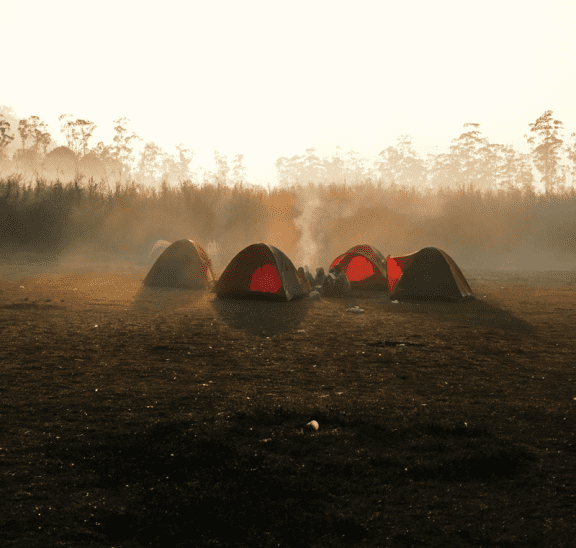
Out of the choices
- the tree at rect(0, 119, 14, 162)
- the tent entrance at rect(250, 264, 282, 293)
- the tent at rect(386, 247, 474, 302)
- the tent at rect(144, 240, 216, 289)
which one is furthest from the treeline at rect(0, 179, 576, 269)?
the tree at rect(0, 119, 14, 162)

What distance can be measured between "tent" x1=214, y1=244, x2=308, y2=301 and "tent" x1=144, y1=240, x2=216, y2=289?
8.08 feet

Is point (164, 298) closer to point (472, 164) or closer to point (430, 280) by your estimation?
point (430, 280)

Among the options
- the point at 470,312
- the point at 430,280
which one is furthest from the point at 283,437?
the point at 430,280

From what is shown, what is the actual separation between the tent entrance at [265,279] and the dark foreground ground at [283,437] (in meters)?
4.01

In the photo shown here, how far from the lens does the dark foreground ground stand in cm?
306

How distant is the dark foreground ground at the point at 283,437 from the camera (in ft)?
10.0

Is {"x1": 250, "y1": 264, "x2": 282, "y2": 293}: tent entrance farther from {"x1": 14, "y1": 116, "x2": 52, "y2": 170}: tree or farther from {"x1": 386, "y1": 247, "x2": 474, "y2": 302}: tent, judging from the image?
{"x1": 14, "y1": 116, "x2": 52, "y2": 170}: tree

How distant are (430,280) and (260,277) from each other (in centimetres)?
422

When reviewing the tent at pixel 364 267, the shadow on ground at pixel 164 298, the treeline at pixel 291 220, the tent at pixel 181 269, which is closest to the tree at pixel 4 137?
the treeline at pixel 291 220

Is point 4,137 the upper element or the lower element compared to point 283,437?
upper

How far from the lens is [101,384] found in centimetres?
578

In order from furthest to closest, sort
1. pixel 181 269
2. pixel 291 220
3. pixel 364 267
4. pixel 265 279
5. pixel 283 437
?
pixel 291 220 → pixel 364 267 → pixel 181 269 → pixel 265 279 → pixel 283 437

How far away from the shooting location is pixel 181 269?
16.1 metres

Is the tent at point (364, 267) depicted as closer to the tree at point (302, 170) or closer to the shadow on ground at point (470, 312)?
the shadow on ground at point (470, 312)
